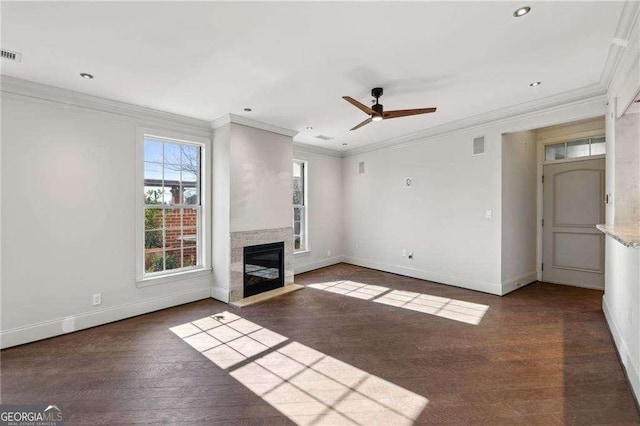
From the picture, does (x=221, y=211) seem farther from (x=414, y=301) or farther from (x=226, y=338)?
(x=414, y=301)

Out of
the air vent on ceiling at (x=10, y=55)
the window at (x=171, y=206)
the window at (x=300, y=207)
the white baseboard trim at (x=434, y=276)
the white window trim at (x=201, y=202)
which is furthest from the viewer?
the window at (x=300, y=207)

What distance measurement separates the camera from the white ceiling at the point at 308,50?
6.72ft

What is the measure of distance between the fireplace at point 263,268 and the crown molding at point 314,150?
6.91 feet

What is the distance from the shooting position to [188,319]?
12.1ft

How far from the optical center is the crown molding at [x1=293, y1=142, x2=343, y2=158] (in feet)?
19.7

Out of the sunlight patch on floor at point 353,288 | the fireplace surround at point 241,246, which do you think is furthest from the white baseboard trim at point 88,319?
the sunlight patch on floor at point 353,288

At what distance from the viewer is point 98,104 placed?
137 inches

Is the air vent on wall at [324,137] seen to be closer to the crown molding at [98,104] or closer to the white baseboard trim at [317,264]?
the crown molding at [98,104]

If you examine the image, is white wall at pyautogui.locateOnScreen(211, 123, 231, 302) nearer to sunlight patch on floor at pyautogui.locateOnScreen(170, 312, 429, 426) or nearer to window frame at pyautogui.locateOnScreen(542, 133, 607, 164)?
sunlight patch on floor at pyautogui.locateOnScreen(170, 312, 429, 426)

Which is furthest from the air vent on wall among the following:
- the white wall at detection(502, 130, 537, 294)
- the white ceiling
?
the white wall at detection(502, 130, 537, 294)

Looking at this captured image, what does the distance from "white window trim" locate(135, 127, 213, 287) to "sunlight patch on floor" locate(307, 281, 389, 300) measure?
191cm

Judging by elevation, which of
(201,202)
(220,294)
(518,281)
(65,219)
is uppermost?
(201,202)

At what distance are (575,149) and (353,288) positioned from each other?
4.35m

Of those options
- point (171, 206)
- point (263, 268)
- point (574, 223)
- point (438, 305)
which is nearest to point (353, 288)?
point (438, 305)
